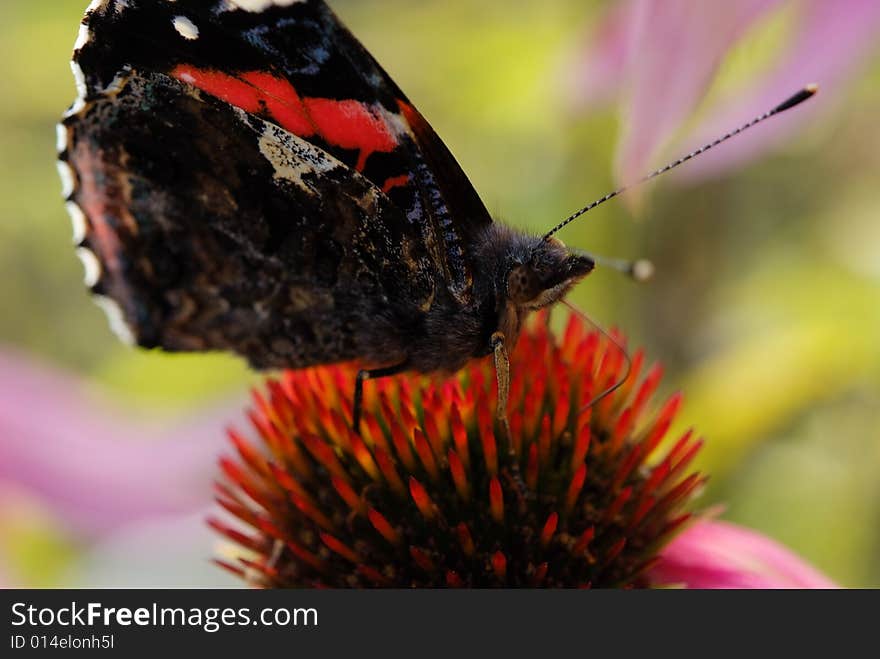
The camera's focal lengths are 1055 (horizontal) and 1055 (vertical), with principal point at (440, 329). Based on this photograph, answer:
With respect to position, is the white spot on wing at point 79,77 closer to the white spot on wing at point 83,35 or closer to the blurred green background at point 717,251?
the white spot on wing at point 83,35

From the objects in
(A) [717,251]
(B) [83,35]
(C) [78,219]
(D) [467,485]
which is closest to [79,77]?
(B) [83,35]

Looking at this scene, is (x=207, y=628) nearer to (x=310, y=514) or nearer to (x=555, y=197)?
(x=310, y=514)

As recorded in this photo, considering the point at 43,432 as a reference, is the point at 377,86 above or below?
below

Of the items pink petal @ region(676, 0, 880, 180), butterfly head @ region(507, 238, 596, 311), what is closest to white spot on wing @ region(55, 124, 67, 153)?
butterfly head @ region(507, 238, 596, 311)

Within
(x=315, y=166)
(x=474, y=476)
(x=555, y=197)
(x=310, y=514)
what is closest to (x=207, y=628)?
(x=310, y=514)

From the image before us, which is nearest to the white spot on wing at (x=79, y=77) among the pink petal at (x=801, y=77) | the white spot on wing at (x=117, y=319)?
the white spot on wing at (x=117, y=319)

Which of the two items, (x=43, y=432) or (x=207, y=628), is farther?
(x=43, y=432)

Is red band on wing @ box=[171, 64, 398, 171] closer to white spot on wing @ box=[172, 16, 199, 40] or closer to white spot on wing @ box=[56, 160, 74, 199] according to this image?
white spot on wing @ box=[172, 16, 199, 40]
